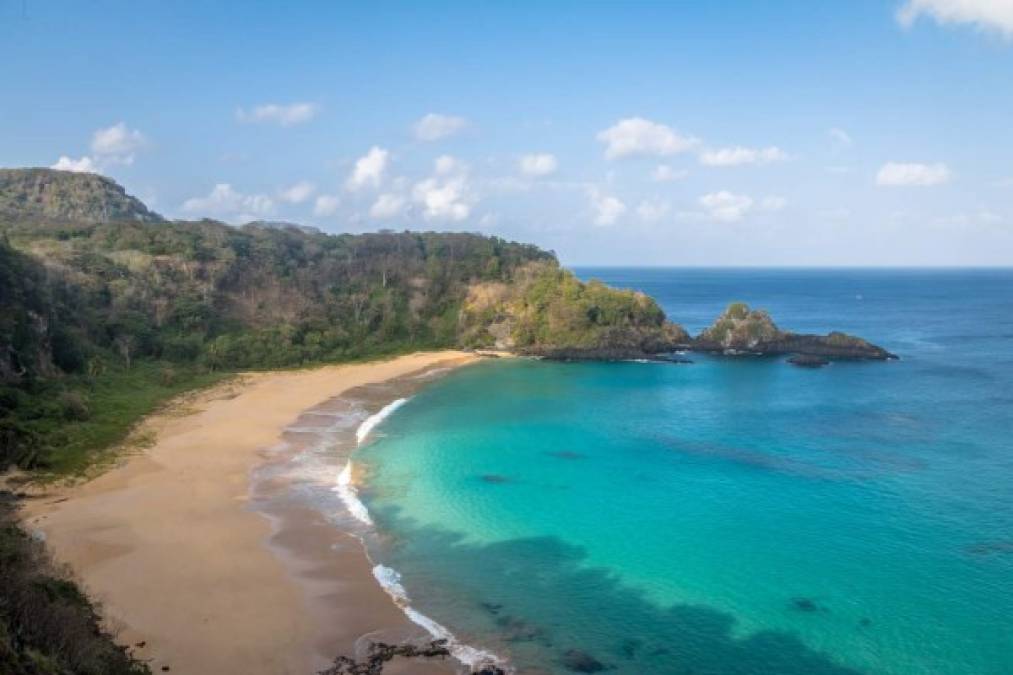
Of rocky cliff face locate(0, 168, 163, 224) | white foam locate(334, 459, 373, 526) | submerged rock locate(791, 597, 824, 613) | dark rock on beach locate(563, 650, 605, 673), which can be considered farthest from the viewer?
rocky cliff face locate(0, 168, 163, 224)

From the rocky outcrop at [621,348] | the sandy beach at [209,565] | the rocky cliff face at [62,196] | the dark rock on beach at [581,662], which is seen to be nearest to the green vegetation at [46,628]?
the sandy beach at [209,565]

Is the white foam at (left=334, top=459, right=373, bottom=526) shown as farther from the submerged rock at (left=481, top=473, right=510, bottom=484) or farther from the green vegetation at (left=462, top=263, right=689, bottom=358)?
the green vegetation at (left=462, top=263, right=689, bottom=358)

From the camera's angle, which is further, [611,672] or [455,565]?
[455,565]

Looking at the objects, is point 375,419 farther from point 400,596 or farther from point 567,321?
point 567,321

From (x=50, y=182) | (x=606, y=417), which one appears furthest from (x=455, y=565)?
(x=50, y=182)

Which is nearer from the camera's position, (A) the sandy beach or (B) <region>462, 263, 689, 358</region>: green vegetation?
(A) the sandy beach

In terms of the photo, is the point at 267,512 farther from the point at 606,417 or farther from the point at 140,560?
the point at 606,417

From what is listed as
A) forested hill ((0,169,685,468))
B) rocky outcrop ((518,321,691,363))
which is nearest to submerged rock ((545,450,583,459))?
forested hill ((0,169,685,468))
